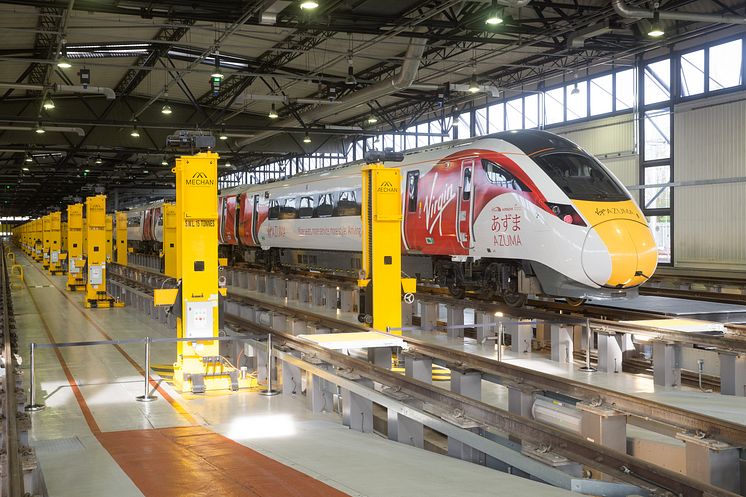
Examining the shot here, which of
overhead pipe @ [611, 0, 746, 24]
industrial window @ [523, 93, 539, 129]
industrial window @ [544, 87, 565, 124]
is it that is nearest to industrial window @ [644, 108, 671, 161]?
industrial window @ [544, 87, 565, 124]

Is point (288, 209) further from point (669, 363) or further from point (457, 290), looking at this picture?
point (669, 363)

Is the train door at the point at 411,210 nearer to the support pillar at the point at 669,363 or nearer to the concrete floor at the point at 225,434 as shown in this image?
the concrete floor at the point at 225,434

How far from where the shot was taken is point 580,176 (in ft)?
42.9

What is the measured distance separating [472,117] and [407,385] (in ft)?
91.2

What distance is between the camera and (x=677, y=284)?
21.6 meters

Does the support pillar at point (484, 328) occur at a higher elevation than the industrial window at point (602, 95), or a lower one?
lower

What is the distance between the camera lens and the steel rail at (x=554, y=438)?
5051mm

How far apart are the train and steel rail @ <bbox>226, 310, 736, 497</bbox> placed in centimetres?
501

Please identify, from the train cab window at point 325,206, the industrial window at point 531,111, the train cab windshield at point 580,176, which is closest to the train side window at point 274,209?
the train cab window at point 325,206

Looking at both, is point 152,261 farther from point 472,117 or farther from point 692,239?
point 692,239

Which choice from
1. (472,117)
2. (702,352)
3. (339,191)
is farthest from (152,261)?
(702,352)

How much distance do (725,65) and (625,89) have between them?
4013 millimetres

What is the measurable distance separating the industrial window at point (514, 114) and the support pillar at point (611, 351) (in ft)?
71.1

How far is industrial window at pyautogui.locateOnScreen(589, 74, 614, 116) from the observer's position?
28.0 m
